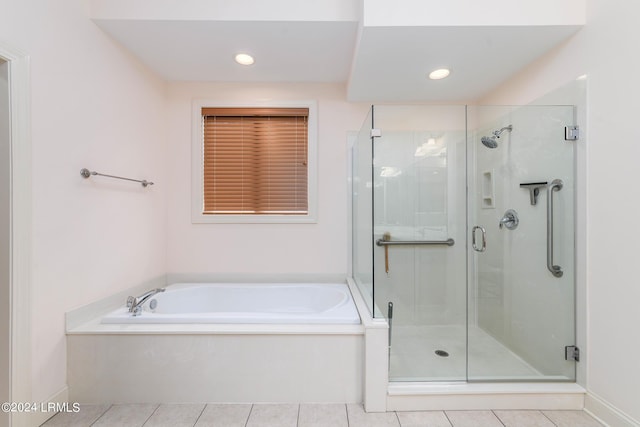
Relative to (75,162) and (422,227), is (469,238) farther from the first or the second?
(75,162)

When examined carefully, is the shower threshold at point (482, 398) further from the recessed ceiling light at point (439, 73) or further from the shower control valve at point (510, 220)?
the recessed ceiling light at point (439, 73)

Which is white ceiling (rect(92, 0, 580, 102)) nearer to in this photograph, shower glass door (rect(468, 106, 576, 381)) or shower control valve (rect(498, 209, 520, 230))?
shower glass door (rect(468, 106, 576, 381))

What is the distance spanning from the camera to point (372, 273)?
190 centimetres

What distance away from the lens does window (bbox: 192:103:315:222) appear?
263 centimetres

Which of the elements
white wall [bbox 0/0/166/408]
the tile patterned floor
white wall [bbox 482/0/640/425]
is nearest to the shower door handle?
white wall [bbox 482/0/640/425]

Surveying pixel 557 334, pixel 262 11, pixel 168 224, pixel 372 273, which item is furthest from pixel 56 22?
pixel 557 334

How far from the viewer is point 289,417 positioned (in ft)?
4.99

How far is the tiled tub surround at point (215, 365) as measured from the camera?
1.62 meters

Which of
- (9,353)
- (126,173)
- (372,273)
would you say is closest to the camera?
(9,353)

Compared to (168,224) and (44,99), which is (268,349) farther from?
(44,99)

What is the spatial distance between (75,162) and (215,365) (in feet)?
4.62

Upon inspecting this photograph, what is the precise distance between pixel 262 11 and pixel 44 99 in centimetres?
124

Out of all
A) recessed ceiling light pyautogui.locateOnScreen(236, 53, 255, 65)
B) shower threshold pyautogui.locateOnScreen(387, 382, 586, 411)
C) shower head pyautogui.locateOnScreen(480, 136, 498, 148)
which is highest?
recessed ceiling light pyautogui.locateOnScreen(236, 53, 255, 65)

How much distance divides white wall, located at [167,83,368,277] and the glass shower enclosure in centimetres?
21
